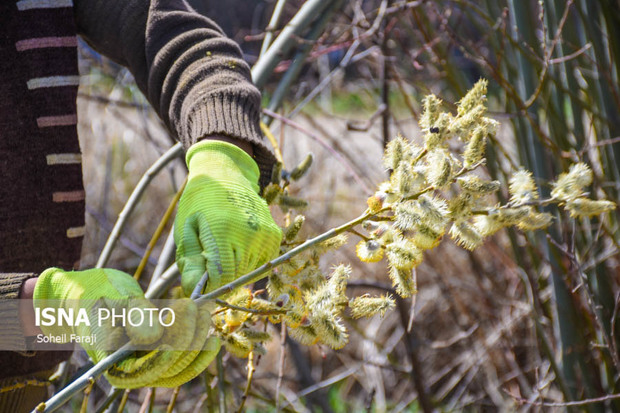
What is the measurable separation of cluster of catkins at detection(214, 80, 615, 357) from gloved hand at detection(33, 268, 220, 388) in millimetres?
84

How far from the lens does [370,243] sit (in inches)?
37.4

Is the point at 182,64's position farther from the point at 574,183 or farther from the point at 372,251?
the point at 574,183

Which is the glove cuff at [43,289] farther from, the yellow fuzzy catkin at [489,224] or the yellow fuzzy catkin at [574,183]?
the yellow fuzzy catkin at [574,183]

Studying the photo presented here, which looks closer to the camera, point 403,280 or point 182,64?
point 403,280

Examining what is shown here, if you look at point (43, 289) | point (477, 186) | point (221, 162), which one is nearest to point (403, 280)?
point (477, 186)

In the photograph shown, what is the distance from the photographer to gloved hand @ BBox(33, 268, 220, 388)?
0.85 meters

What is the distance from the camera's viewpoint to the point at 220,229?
1024 mm

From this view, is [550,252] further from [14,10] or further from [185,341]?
[14,10]

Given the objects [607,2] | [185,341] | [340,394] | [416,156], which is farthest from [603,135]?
[340,394]

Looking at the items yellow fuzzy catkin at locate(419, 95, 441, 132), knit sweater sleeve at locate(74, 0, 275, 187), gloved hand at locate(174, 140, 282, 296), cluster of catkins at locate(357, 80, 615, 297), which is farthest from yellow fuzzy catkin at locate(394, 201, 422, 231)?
knit sweater sleeve at locate(74, 0, 275, 187)

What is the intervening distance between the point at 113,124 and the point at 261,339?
10.5 feet

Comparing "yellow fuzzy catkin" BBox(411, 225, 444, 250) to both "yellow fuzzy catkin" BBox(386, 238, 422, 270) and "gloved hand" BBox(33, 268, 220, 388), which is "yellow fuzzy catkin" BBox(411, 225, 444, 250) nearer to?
"yellow fuzzy catkin" BBox(386, 238, 422, 270)

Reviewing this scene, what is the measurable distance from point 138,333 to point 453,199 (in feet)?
1.49

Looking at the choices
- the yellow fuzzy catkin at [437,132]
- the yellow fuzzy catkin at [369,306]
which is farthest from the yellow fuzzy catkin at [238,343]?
the yellow fuzzy catkin at [437,132]
